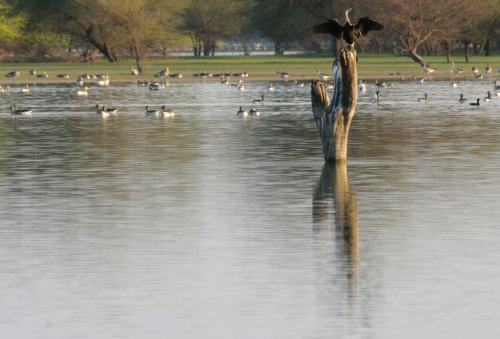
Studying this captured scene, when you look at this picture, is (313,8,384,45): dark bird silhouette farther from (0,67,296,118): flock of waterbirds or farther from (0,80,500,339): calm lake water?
(0,67,296,118): flock of waterbirds

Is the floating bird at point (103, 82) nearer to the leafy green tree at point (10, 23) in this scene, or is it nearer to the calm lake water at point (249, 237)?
the leafy green tree at point (10, 23)

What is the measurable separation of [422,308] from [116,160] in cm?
2219

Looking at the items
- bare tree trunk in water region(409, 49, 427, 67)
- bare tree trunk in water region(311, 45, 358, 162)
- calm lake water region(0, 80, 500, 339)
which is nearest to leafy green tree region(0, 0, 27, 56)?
bare tree trunk in water region(409, 49, 427, 67)

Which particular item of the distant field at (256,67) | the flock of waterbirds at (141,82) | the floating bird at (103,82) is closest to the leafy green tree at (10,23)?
the distant field at (256,67)

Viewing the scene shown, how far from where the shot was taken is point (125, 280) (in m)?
19.2

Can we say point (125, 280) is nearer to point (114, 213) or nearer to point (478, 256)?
point (478, 256)

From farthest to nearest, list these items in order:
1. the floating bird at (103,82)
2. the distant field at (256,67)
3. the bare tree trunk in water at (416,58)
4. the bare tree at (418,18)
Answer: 1. the bare tree trunk in water at (416,58)
2. the bare tree at (418,18)
3. the distant field at (256,67)
4. the floating bird at (103,82)

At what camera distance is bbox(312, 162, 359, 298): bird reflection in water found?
67.3 ft

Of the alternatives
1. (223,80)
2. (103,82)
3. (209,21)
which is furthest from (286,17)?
(103,82)

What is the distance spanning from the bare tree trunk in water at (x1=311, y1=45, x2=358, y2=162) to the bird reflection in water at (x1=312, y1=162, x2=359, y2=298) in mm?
687

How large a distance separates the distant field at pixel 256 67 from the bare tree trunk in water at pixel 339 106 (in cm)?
6345

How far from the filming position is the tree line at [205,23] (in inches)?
4368

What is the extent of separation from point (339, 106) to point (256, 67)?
274 feet

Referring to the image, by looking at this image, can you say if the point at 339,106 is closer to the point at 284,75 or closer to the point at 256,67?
the point at 284,75
